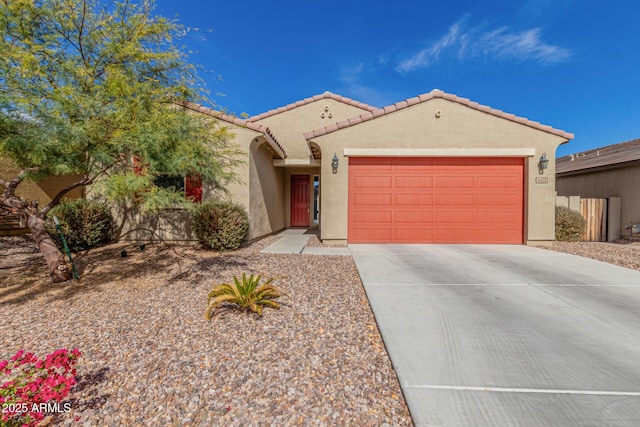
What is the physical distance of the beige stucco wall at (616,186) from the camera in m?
9.66

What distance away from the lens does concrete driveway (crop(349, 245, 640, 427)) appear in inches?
78.3

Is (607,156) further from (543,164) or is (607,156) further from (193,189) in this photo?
(193,189)

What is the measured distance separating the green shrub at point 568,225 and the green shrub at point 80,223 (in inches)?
572

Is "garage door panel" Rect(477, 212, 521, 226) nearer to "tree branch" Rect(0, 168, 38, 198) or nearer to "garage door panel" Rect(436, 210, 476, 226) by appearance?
"garage door panel" Rect(436, 210, 476, 226)

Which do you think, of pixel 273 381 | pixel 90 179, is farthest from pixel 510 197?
pixel 90 179

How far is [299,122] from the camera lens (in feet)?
41.5

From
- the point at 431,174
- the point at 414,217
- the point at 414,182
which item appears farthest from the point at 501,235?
the point at 414,182

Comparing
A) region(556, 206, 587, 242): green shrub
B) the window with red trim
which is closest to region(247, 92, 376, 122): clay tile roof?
the window with red trim

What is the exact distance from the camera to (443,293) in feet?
14.0

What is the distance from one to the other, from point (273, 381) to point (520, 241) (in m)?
9.31

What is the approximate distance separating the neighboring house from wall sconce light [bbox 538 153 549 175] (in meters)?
4.61

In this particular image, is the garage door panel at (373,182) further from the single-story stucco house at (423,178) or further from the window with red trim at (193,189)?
the window with red trim at (193,189)

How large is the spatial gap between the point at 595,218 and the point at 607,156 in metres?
4.81

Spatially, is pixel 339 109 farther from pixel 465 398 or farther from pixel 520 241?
pixel 465 398
